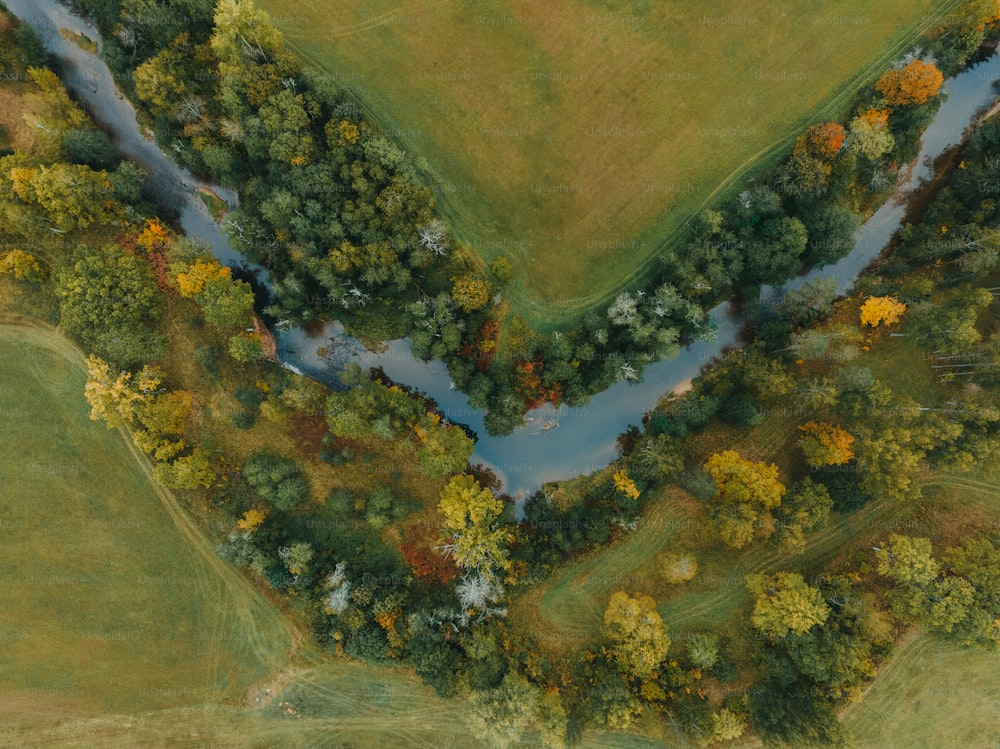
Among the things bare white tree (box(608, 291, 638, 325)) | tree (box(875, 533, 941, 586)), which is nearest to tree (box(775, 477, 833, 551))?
tree (box(875, 533, 941, 586))

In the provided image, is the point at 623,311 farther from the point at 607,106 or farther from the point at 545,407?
the point at 607,106

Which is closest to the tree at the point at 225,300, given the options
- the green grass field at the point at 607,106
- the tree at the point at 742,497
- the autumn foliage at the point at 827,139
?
the green grass field at the point at 607,106

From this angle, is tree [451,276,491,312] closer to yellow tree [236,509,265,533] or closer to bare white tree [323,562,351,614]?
bare white tree [323,562,351,614]

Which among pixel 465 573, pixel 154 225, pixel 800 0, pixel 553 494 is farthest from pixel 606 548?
pixel 800 0

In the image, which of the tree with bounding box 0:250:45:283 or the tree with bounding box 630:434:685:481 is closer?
the tree with bounding box 630:434:685:481

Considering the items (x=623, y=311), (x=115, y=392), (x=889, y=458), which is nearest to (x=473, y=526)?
(x=623, y=311)

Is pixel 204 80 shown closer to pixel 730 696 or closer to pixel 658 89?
pixel 658 89

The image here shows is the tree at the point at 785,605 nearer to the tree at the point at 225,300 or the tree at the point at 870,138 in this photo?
the tree at the point at 870,138
